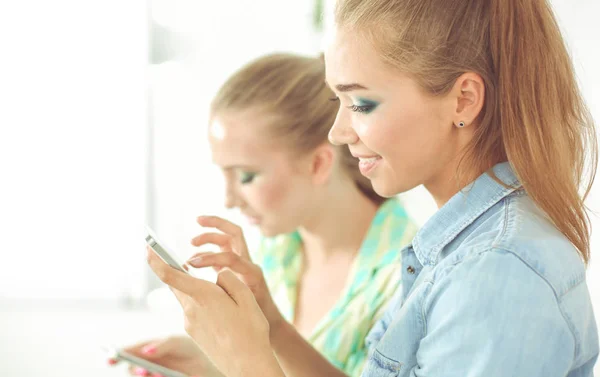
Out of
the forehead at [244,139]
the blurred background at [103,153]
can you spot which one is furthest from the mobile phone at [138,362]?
the blurred background at [103,153]

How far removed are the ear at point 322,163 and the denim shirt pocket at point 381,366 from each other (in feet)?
1.91

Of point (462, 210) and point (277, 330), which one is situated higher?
point (462, 210)

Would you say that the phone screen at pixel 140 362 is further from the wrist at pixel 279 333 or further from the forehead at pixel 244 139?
the forehead at pixel 244 139

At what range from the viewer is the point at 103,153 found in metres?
2.21

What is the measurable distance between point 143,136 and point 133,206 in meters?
0.22

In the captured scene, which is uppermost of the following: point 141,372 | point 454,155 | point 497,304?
point 454,155

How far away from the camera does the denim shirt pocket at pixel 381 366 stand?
75cm

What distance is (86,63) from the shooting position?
7.15 feet

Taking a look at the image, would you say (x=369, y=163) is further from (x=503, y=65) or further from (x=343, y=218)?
(x=343, y=218)

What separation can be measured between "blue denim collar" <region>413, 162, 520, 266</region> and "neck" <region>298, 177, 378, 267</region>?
0.52 meters

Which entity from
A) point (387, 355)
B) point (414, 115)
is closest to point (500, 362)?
point (387, 355)

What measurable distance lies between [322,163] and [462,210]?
58 cm

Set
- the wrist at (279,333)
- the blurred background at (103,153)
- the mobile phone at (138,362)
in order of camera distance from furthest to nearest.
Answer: the blurred background at (103,153) < the wrist at (279,333) < the mobile phone at (138,362)

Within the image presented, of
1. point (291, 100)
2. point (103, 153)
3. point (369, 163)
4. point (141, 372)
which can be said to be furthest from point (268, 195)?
point (103, 153)
